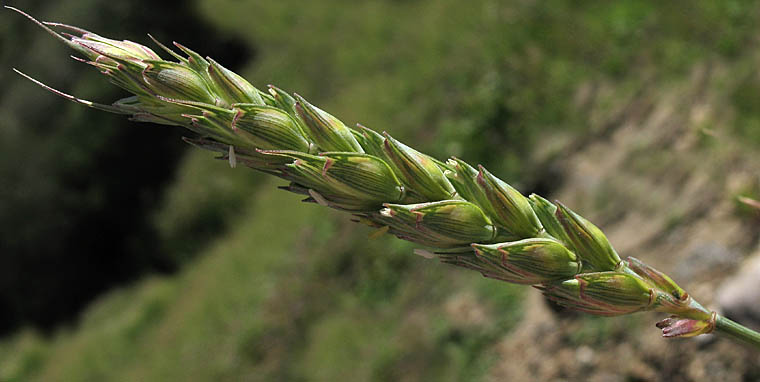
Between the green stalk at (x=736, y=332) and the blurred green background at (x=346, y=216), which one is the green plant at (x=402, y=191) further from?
the blurred green background at (x=346, y=216)

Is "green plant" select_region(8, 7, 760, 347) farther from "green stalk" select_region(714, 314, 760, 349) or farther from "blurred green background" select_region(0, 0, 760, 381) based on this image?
"blurred green background" select_region(0, 0, 760, 381)

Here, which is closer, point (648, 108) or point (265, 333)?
point (648, 108)

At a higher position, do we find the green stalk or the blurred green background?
the blurred green background

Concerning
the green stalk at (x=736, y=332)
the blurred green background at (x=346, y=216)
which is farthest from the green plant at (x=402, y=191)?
the blurred green background at (x=346, y=216)

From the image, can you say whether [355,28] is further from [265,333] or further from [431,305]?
[431,305]

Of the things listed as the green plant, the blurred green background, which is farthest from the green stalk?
the blurred green background

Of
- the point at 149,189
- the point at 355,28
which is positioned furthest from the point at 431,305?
the point at 149,189

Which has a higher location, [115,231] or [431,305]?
[115,231]

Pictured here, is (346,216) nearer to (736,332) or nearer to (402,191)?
(402,191)
